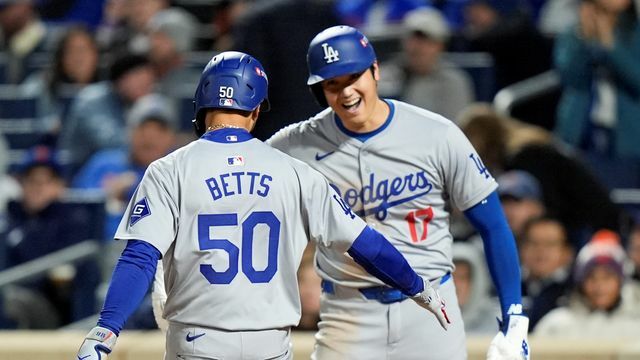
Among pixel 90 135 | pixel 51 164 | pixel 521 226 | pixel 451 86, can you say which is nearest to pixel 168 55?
pixel 90 135

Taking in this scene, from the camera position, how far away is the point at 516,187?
6883mm

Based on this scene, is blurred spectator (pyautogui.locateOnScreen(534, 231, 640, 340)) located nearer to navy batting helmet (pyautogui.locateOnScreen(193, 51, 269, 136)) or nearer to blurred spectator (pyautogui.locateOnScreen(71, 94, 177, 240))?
blurred spectator (pyautogui.locateOnScreen(71, 94, 177, 240))

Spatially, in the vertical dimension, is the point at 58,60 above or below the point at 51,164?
above

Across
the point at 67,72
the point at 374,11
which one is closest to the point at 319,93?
the point at 67,72

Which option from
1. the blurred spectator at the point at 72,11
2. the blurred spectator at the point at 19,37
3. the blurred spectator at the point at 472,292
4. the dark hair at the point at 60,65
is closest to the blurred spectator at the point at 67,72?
the dark hair at the point at 60,65

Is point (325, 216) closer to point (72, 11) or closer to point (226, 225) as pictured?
point (226, 225)

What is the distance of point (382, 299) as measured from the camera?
14.4 ft

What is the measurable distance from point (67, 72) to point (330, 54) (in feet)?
15.8

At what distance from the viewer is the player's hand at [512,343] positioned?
14.1 ft

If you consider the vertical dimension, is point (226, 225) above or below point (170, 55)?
below

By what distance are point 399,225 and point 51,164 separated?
351cm

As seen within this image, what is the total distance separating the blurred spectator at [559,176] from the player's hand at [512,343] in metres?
2.67

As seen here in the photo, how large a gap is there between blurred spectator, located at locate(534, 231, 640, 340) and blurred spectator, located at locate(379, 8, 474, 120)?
66.6 inches

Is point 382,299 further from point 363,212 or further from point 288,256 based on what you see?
point 288,256
